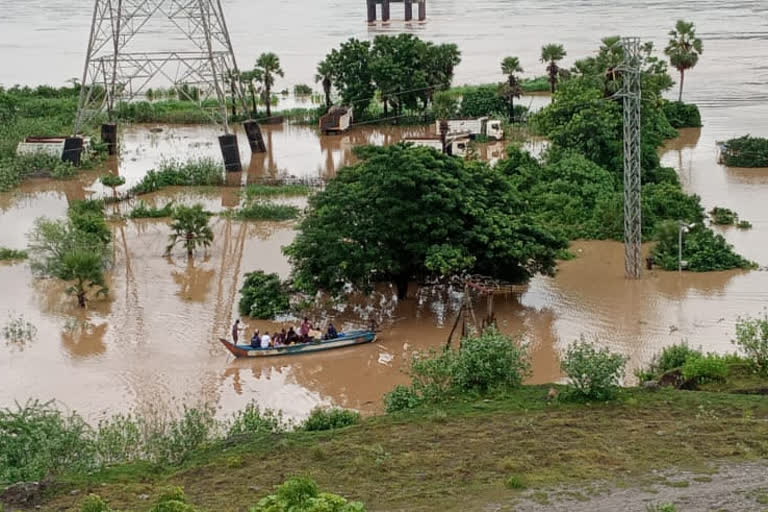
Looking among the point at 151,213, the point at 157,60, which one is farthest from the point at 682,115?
the point at 151,213

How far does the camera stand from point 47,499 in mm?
14586

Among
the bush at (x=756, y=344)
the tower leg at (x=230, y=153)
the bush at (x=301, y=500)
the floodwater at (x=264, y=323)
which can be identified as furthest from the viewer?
the tower leg at (x=230, y=153)

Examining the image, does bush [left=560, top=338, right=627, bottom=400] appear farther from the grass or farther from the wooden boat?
the wooden boat

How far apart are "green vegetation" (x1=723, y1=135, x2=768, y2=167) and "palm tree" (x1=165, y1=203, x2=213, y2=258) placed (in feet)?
51.8

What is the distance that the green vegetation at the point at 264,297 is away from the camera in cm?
2419

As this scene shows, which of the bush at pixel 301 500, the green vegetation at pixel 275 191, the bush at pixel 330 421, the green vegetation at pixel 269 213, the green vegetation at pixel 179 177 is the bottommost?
the bush at pixel 330 421

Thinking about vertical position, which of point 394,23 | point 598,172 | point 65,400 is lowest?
point 65,400

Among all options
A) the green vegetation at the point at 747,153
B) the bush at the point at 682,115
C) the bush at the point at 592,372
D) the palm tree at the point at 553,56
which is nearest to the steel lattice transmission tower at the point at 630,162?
the bush at the point at 592,372

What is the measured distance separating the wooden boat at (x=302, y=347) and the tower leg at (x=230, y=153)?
15700mm

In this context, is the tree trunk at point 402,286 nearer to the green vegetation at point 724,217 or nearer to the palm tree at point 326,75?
the green vegetation at point 724,217

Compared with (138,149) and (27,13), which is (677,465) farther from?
(27,13)

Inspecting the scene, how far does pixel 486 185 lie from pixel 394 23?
2346 inches

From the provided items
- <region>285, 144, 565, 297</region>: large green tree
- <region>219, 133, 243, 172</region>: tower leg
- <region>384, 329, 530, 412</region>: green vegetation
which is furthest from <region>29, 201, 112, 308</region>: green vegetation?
<region>384, 329, 530, 412</region>: green vegetation

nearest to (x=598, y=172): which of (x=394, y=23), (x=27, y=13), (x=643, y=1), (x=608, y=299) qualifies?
(x=608, y=299)
